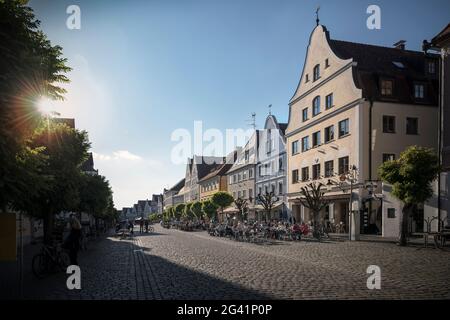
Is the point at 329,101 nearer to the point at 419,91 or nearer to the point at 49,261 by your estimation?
the point at 419,91

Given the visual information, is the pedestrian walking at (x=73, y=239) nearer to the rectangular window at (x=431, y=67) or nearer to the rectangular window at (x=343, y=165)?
the rectangular window at (x=343, y=165)

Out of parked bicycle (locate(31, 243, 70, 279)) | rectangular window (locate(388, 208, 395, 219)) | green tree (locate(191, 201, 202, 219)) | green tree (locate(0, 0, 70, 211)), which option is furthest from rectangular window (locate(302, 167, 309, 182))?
green tree (locate(0, 0, 70, 211))

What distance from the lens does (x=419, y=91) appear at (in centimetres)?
3381

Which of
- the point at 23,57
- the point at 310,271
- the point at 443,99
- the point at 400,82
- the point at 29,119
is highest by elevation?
the point at 400,82

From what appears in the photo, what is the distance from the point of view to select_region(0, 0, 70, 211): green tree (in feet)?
23.7

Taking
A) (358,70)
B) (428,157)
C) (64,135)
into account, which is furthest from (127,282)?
(358,70)

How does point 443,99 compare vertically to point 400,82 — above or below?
below

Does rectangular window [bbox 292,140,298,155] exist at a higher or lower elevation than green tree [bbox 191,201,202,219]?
higher

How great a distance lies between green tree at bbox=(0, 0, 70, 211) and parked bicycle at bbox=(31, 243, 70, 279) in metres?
4.00

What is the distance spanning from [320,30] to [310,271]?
31.0 metres

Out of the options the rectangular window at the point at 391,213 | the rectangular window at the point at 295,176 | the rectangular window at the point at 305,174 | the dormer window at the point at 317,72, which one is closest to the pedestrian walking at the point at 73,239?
the rectangular window at the point at 391,213

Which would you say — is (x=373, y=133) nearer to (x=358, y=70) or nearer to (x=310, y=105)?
(x=358, y=70)

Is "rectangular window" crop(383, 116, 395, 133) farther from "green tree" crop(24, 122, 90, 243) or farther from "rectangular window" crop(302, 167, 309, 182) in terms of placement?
"green tree" crop(24, 122, 90, 243)

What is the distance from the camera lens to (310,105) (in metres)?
40.0
